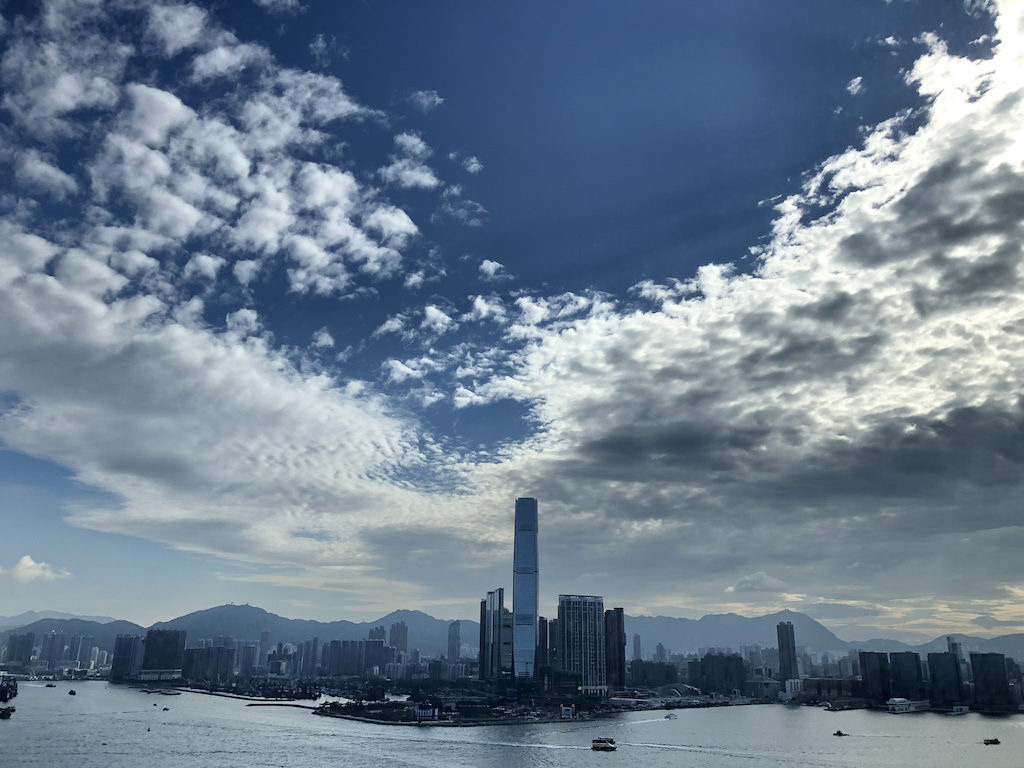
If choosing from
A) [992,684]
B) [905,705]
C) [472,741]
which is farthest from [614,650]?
[472,741]

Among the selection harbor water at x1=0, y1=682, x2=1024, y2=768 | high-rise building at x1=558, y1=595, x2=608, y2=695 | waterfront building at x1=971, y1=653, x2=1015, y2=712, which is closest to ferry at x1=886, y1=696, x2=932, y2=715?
waterfront building at x1=971, y1=653, x2=1015, y2=712

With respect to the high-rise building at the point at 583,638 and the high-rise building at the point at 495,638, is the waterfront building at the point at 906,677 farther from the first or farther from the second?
the high-rise building at the point at 495,638

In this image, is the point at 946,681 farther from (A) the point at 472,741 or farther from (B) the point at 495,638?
(A) the point at 472,741

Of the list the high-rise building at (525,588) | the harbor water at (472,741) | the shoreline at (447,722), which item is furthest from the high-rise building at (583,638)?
the shoreline at (447,722)

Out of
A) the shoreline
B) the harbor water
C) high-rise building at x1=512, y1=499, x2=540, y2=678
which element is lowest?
the shoreline

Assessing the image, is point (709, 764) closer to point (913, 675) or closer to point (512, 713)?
point (512, 713)

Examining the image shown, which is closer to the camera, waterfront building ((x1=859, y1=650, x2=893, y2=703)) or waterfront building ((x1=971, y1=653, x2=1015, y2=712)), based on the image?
waterfront building ((x1=971, y1=653, x2=1015, y2=712))

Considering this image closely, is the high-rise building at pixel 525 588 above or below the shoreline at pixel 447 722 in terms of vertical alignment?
above

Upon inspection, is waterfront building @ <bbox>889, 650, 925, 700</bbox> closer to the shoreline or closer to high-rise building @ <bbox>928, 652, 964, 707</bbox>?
high-rise building @ <bbox>928, 652, 964, 707</bbox>
